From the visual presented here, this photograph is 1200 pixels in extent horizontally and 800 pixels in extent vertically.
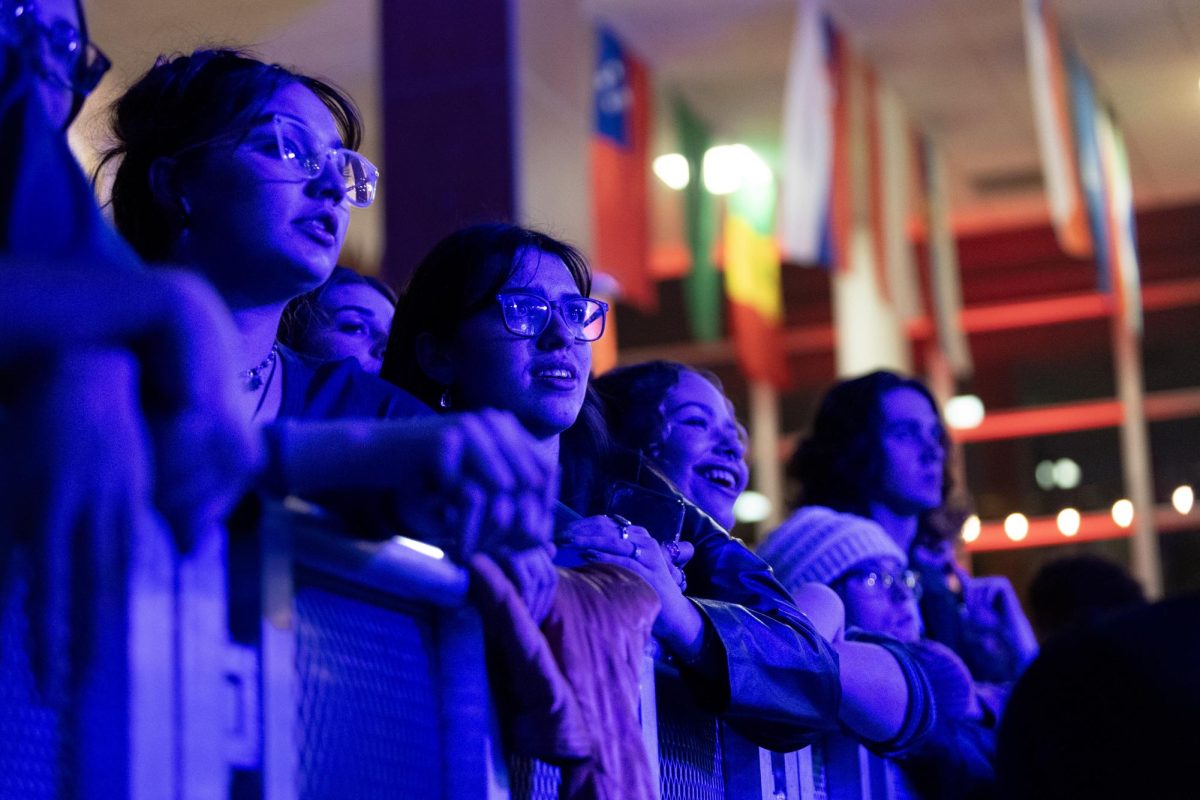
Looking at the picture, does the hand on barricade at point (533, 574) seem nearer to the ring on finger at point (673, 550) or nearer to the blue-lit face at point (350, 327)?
the ring on finger at point (673, 550)

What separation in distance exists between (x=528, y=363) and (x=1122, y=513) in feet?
31.9

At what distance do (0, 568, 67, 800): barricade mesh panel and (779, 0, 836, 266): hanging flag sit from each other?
6.31 metres

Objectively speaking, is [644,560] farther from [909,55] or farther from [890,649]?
[909,55]

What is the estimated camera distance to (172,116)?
183 cm

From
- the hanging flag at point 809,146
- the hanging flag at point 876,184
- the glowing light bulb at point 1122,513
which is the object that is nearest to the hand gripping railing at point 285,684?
the hanging flag at point 809,146

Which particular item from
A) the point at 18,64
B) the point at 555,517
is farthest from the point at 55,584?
the point at 555,517

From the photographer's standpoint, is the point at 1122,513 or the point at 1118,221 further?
the point at 1122,513

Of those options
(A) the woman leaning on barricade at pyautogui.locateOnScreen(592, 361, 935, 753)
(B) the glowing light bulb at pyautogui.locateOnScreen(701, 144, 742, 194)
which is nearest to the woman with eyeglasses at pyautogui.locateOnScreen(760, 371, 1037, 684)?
(A) the woman leaning on barricade at pyautogui.locateOnScreen(592, 361, 935, 753)

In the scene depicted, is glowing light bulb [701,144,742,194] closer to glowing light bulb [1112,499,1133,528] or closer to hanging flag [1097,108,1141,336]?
hanging flag [1097,108,1141,336]

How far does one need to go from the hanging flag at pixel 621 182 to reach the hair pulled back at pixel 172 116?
4880mm

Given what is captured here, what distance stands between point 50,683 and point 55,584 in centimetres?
6

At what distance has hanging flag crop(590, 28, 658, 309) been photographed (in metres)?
6.96

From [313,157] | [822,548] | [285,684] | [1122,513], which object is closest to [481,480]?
[285,684]

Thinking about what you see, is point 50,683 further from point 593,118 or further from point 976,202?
point 976,202
